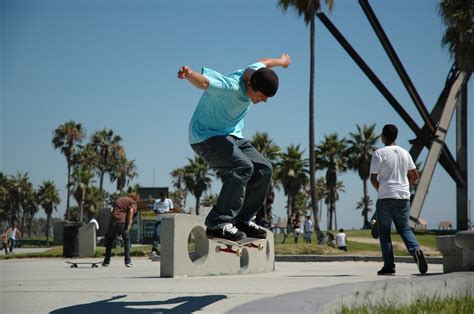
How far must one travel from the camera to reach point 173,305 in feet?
15.9

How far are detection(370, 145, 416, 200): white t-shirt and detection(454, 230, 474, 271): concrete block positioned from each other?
88cm

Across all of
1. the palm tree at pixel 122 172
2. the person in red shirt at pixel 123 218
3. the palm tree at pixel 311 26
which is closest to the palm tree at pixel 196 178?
the palm tree at pixel 122 172

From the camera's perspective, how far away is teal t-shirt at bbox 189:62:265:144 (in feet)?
16.8

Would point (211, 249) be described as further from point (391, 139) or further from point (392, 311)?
point (392, 311)

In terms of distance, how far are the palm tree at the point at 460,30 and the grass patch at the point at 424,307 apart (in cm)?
2233

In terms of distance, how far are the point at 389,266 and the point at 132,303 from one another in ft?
13.7

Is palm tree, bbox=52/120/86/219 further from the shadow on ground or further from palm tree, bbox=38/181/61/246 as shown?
the shadow on ground

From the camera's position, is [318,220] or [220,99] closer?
[220,99]

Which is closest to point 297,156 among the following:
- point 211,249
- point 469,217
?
point 469,217

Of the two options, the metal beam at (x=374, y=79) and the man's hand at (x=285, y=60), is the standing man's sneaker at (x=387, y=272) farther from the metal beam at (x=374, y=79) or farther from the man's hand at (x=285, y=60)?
the metal beam at (x=374, y=79)

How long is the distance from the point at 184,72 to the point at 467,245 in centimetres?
423

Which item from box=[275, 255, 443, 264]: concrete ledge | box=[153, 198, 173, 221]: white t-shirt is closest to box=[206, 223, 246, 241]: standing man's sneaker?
box=[153, 198, 173, 221]: white t-shirt

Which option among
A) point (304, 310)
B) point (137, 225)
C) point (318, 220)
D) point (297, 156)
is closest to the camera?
point (304, 310)

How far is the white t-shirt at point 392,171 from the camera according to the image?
7629 millimetres
